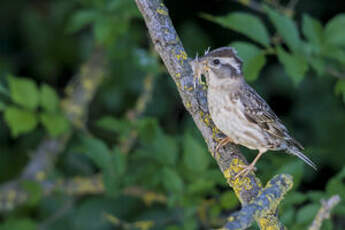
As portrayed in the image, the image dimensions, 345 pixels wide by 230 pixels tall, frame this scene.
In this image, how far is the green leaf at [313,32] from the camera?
4.84 metres

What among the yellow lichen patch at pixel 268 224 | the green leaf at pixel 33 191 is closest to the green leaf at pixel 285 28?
the yellow lichen patch at pixel 268 224

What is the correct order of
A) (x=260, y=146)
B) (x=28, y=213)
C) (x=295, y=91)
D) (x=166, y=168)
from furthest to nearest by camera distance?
1. (x=295, y=91)
2. (x=28, y=213)
3. (x=166, y=168)
4. (x=260, y=146)

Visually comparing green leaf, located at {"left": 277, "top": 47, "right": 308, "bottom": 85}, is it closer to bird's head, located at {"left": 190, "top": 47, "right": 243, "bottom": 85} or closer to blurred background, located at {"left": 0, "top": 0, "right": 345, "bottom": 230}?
blurred background, located at {"left": 0, "top": 0, "right": 345, "bottom": 230}

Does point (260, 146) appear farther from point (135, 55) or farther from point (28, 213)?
point (28, 213)

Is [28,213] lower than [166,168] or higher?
higher

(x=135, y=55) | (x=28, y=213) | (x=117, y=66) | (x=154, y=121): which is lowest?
(x=154, y=121)

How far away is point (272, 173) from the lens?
17.3ft

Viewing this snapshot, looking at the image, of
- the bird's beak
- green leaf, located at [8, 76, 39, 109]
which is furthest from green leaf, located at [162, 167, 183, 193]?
green leaf, located at [8, 76, 39, 109]

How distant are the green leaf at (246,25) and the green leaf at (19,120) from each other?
188cm

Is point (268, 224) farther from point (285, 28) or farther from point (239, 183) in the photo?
point (285, 28)

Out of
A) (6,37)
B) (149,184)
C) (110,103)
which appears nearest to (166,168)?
(149,184)

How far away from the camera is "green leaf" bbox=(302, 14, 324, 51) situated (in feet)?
15.9

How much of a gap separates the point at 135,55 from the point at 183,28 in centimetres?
145

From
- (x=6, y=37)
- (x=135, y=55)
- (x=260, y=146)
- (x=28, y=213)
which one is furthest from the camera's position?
(x=6, y=37)
